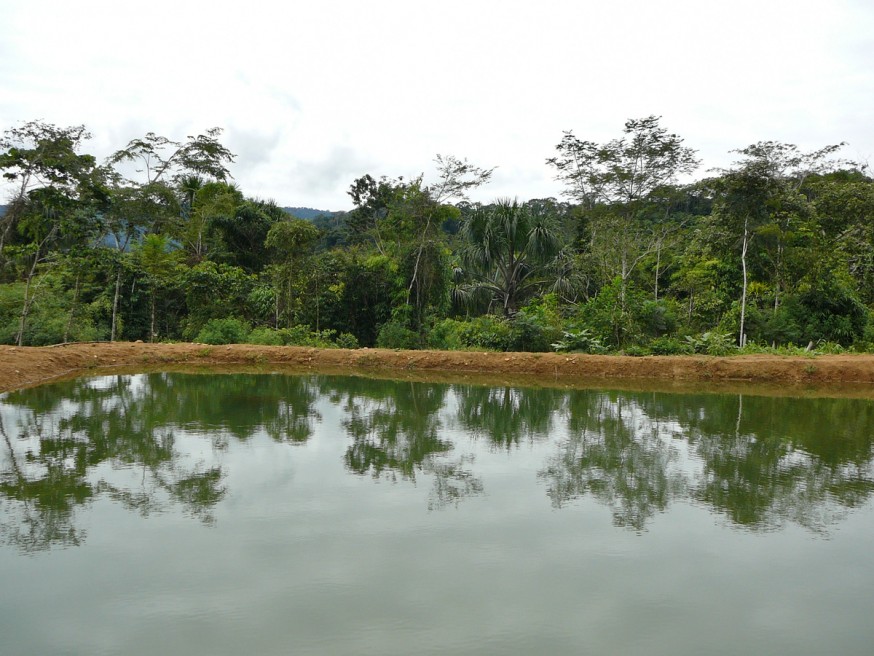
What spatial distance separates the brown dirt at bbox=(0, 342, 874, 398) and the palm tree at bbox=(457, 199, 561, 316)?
4.25 m

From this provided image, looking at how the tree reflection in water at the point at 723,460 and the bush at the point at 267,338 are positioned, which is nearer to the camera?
the tree reflection in water at the point at 723,460

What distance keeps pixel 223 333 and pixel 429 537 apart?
46.6ft

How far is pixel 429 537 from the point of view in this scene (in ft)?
15.3

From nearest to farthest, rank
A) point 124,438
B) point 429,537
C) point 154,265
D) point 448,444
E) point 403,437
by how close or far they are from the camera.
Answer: point 429,537
point 124,438
point 448,444
point 403,437
point 154,265

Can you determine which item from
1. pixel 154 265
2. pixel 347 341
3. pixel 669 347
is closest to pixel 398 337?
pixel 347 341

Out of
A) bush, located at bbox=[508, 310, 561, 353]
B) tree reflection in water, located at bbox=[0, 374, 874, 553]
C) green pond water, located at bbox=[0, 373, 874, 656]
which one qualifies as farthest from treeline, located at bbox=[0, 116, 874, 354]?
green pond water, located at bbox=[0, 373, 874, 656]

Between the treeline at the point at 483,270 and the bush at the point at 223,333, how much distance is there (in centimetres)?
7

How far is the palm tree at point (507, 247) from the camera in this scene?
1831 centimetres

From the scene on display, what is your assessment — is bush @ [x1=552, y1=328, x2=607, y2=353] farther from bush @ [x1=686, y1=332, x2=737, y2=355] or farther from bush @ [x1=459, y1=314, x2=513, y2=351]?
bush @ [x1=686, y1=332, x2=737, y2=355]

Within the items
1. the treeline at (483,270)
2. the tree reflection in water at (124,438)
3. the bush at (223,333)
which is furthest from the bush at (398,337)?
the tree reflection in water at (124,438)

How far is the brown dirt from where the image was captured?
520 inches

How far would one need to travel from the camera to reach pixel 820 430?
28.5 feet

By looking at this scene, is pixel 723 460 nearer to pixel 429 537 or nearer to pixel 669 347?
pixel 429 537

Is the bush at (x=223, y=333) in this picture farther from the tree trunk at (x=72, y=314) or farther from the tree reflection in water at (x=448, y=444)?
the tree reflection in water at (x=448, y=444)
